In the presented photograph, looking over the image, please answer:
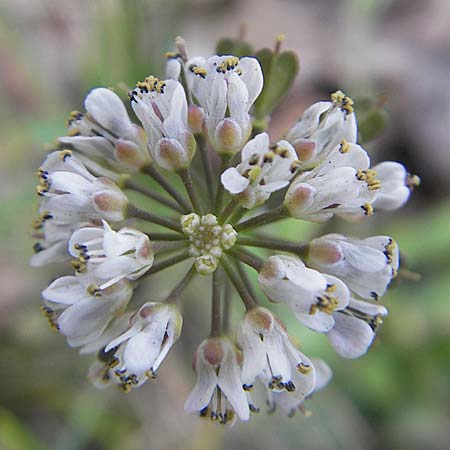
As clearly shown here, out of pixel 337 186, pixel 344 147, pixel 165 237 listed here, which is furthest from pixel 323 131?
pixel 165 237

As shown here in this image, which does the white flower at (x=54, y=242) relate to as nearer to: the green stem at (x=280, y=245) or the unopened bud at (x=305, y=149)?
the green stem at (x=280, y=245)

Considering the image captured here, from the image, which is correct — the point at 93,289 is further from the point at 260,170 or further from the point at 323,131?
the point at 323,131

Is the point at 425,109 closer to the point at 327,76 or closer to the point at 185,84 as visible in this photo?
the point at 327,76

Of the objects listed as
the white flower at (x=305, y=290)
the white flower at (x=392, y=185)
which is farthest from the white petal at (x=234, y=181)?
the white flower at (x=392, y=185)

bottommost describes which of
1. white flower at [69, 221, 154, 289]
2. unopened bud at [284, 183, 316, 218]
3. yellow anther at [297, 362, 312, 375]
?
yellow anther at [297, 362, 312, 375]

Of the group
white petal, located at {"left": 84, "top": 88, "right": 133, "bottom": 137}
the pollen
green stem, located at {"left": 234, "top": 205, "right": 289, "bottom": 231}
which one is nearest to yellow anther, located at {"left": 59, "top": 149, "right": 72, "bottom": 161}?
white petal, located at {"left": 84, "top": 88, "right": 133, "bottom": 137}

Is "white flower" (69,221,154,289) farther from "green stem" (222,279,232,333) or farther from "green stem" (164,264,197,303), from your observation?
"green stem" (222,279,232,333)
